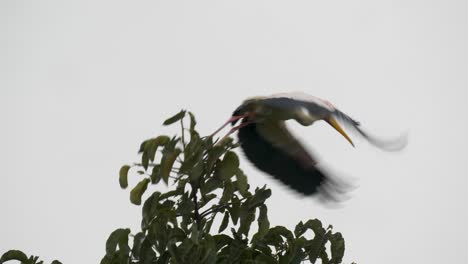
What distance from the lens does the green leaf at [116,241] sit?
3.21 m

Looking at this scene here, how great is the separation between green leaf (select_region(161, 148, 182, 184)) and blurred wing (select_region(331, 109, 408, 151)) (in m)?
2.22

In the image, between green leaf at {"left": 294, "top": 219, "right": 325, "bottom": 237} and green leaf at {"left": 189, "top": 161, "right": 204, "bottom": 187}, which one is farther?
green leaf at {"left": 294, "top": 219, "right": 325, "bottom": 237}

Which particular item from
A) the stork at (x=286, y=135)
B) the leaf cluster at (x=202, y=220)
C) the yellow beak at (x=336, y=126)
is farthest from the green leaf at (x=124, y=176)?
the yellow beak at (x=336, y=126)

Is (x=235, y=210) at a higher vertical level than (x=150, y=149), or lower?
lower

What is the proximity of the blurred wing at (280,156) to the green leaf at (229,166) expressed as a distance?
2.40 m

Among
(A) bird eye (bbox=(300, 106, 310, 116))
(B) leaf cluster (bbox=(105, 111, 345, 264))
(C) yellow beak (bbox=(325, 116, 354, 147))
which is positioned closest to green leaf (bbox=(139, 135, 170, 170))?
(B) leaf cluster (bbox=(105, 111, 345, 264))

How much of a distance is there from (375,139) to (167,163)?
2384 mm

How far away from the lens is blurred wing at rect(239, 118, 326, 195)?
5766 millimetres

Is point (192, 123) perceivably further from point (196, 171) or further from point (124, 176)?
point (124, 176)

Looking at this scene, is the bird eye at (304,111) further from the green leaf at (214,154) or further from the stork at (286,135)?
the green leaf at (214,154)

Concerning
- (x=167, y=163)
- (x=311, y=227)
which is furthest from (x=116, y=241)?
(x=311, y=227)

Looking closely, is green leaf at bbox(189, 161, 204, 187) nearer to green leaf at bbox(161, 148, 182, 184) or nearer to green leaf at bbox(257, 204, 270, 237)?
green leaf at bbox(161, 148, 182, 184)

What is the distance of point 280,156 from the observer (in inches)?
241

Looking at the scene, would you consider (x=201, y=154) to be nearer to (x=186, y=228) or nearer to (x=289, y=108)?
(x=186, y=228)
